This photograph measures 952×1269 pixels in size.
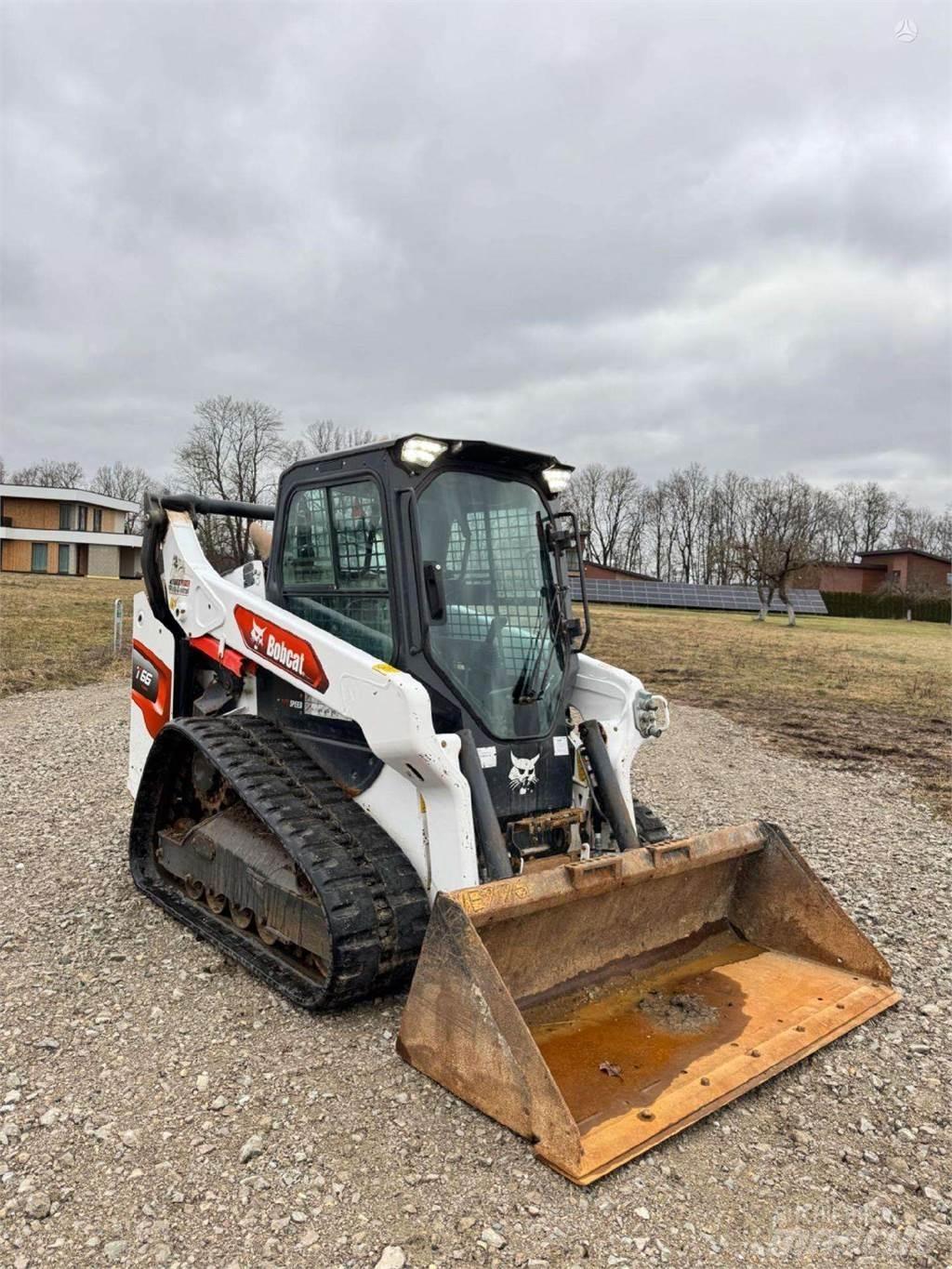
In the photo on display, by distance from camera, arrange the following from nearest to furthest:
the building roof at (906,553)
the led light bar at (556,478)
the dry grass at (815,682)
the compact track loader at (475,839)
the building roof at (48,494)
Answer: the compact track loader at (475,839), the led light bar at (556,478), the dry grass at (815,682), the building roof at (48,494), the building roof at (906,553)

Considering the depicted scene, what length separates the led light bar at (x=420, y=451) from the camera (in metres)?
4.34

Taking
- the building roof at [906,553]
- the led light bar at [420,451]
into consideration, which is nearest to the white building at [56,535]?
the led light bar at [420,451]

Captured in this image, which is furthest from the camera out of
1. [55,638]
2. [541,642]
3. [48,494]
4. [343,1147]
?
[48,494]

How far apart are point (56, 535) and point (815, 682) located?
43609mm

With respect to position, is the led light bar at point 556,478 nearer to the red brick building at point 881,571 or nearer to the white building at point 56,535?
the white building at point 56,535

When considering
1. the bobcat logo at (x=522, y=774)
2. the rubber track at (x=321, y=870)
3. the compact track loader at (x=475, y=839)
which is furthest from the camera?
the bobcat logo at (x=522, y=774)

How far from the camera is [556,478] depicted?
5078 millimetres

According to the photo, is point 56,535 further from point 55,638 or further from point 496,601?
point 496,601

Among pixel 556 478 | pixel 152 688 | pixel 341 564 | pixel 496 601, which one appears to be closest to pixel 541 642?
pixel 496 601

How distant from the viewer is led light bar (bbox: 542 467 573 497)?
5.03 m

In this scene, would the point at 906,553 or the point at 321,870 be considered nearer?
the point at 321,870

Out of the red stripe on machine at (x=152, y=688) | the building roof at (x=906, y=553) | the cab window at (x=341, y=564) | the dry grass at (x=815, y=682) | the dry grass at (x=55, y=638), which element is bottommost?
the dry grass at (x=815, y=682)

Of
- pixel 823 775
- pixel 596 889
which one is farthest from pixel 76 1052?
pixel 823 775

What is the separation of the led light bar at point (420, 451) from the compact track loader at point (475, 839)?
0.01m
